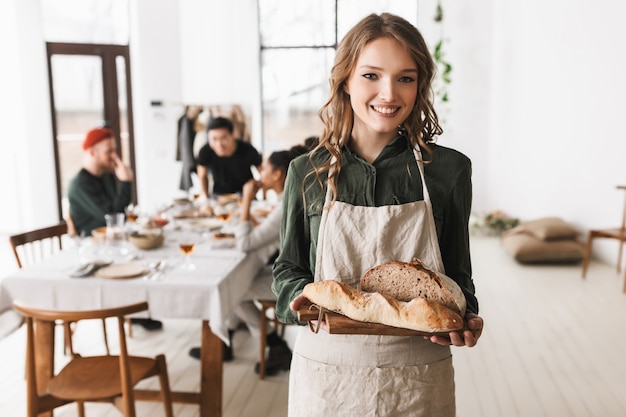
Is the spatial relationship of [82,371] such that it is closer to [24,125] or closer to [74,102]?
[24,125]

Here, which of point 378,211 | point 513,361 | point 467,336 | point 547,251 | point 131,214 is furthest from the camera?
point 547,251

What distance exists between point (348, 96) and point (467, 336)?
578 mm

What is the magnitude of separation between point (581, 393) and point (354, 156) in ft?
7.77

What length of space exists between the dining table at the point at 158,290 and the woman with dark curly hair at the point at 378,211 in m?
1.20

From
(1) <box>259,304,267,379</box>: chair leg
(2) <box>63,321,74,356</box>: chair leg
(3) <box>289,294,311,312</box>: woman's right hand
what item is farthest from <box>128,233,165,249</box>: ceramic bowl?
(3) <box>289,294,311,312</box>: woman's right hand

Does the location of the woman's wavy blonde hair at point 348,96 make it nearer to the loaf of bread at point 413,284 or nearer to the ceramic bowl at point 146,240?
the loaf of bread at point 413,284

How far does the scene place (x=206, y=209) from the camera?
163 inches

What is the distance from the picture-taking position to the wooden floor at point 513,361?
290 centimetres

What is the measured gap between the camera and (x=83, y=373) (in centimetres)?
228

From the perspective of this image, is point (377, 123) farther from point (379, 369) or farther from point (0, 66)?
point (0, 66)

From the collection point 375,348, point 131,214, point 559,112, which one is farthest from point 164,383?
point 559,112

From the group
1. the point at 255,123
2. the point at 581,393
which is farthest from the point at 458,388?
the point at 255,123

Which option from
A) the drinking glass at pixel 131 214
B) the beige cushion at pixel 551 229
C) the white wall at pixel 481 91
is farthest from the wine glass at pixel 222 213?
the white wall at pixel 481 91

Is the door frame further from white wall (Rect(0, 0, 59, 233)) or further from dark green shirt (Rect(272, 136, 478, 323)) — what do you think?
dark green shirt (Rect(272, 136, 478, 323))
